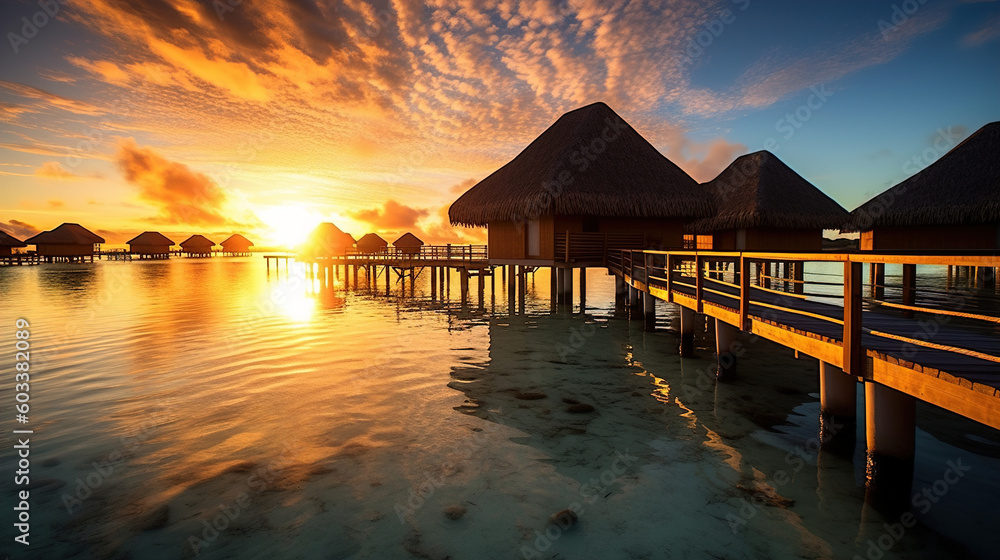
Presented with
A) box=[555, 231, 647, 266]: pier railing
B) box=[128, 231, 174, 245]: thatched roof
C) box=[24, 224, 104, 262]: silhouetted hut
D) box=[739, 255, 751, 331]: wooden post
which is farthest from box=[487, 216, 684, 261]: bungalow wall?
box=[128, 231, 174, 245]: thatched roof

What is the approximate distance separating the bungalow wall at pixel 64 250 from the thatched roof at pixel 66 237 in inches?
23.1

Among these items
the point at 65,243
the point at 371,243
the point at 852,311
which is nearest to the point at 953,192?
the point at 852,311

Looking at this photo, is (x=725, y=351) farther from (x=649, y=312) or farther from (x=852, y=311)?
(x=649, y=312)

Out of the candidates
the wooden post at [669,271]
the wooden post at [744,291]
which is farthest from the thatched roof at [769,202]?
the wooden post at [744,291]

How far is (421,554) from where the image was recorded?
12.9 feet

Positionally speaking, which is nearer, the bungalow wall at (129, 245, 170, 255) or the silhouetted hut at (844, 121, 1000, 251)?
the silhouetted hut at (844, 121, 1000, 251)

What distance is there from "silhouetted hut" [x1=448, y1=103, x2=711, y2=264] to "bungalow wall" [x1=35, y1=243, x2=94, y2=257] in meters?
73.7

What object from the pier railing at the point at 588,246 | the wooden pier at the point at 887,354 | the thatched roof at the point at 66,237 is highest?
the thatched roof at the point at 66,237

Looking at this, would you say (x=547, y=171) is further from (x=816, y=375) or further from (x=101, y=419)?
(x=101, y=419)

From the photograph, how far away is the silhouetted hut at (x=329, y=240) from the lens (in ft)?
199

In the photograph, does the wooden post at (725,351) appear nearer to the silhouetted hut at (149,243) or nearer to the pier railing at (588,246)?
A: the pier railing at (588,246)

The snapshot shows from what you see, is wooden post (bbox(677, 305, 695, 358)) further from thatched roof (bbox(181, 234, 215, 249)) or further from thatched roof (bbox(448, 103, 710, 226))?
thatched roof (bbox(181, 234, 215, 249))

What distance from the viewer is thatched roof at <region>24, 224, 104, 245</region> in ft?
210

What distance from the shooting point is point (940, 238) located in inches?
733
